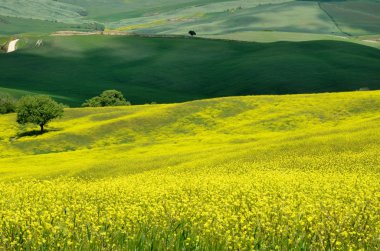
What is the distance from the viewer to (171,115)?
8412cm

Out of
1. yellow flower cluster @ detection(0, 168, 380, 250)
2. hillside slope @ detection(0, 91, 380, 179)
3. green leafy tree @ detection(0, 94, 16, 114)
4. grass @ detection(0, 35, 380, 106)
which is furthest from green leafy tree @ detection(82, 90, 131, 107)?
yellow flower cluster @ detection(0, 168, 380, 250)

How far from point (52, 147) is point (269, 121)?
1053 inches

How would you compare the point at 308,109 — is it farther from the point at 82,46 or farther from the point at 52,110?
the point at 82,46

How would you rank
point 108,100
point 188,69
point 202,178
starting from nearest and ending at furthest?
point 202,178 < point 108,100 < point 188,69

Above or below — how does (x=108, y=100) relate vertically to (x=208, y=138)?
below

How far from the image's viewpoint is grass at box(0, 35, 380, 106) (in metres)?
150

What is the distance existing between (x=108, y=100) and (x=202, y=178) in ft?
359

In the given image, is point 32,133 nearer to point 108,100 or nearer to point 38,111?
point 38,111

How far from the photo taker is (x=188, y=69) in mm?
176375

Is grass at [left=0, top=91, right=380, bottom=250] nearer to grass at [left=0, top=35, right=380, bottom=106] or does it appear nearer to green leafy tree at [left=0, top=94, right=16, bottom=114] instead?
green leafy tree at [left=0, top=94, right=16, bottom=114]

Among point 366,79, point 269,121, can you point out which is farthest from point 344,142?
point 366,79

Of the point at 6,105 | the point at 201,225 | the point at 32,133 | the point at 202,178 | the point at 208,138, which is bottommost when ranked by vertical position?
the point at 32,133

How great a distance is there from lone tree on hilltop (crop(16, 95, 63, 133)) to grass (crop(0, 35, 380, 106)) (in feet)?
158

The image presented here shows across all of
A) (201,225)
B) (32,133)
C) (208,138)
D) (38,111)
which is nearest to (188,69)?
(38,111)
